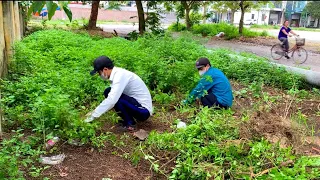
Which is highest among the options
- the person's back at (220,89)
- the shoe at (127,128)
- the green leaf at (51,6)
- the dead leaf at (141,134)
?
the green leaf at (51,6)

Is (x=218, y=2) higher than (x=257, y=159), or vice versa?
(x=218, y=2)

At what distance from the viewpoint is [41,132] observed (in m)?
4.04

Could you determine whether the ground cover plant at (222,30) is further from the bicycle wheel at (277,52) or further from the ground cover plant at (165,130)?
the ground cover plant at (165,130)

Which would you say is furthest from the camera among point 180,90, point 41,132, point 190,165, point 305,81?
point 305,81

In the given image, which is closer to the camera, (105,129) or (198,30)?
(105,129)

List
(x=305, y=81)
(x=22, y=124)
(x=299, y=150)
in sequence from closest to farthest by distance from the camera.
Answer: (x=299, y=150) → (x=22, y=124) → (x=305, y=81)

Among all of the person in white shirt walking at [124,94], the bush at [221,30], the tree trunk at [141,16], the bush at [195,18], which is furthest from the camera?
the bush at [195,18]

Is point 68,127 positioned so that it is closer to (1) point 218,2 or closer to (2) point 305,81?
(2) point 305,81

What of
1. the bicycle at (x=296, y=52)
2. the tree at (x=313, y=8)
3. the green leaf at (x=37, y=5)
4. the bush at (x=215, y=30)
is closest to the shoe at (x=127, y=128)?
the green leaf at (x=37, y=5)

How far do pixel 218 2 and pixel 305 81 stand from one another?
57.5ft

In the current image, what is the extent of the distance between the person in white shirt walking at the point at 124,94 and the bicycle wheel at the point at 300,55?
350 inches

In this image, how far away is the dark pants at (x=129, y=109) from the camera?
4.61m

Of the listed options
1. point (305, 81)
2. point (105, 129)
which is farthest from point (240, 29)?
point (105, 129)

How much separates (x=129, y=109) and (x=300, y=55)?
9422 millimetres
